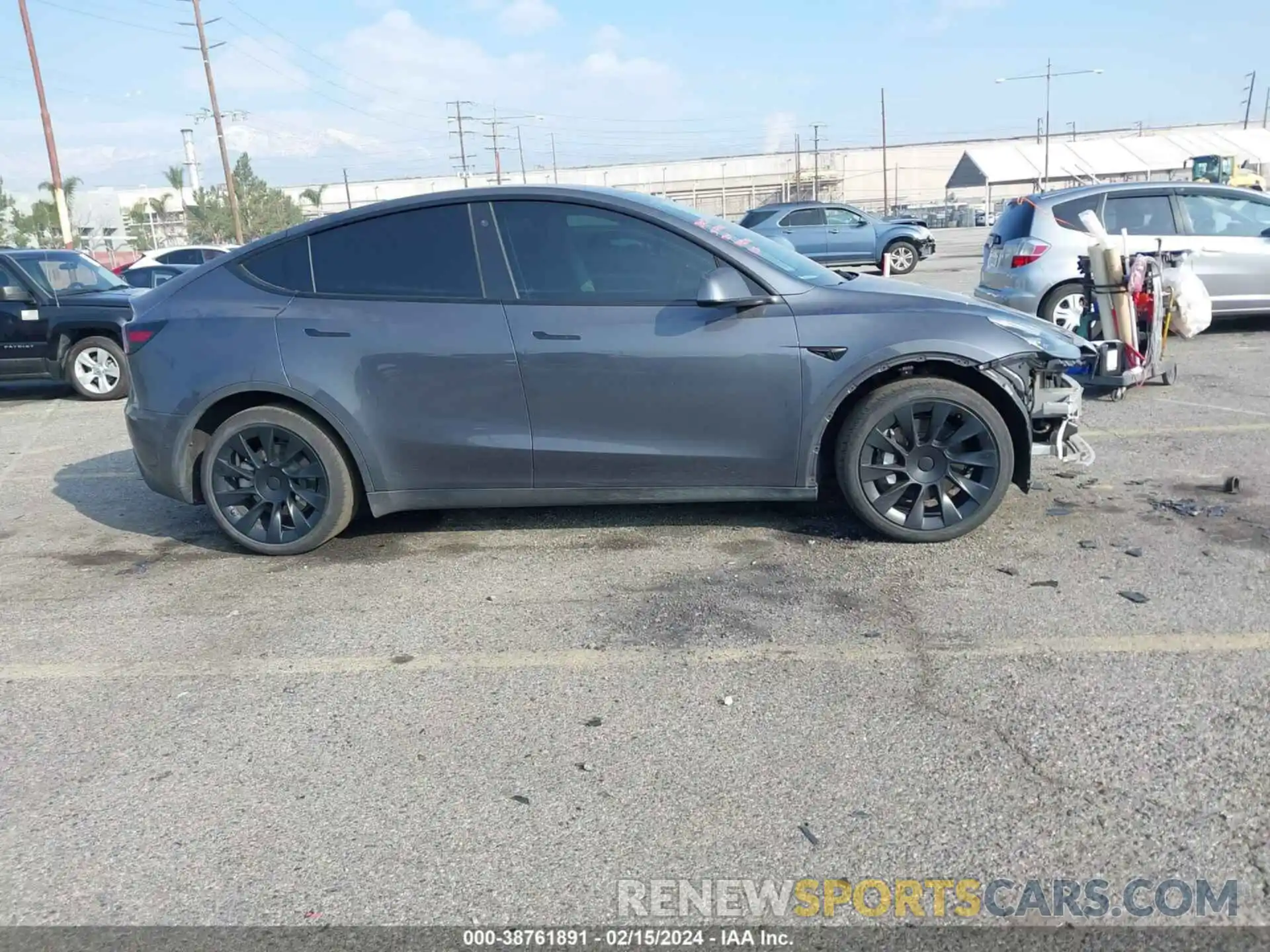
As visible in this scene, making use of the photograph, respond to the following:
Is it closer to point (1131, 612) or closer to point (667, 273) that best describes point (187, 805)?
point (667, 273)

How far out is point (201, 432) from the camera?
508 centimetres

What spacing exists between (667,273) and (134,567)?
10.3 ft

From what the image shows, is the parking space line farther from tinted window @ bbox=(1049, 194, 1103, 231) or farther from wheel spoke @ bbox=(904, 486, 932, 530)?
tinted window @ bbox=(1049, 194, 1103, 231)

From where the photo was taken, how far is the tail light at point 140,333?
504 cm

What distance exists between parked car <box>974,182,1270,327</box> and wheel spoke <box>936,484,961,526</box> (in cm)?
562

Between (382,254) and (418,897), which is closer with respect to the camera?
(418,897)

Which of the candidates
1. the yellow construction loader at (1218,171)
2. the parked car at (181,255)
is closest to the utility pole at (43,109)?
the parked car at (181,255)

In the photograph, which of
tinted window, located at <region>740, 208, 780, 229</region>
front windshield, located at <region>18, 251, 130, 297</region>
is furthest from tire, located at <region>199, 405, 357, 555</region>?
tinted window, located at <region>740, 208, 780, 229</region>

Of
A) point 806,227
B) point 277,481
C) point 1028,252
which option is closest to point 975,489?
point 277,481

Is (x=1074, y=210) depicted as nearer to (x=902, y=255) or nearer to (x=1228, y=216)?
(x=1228, y=216)

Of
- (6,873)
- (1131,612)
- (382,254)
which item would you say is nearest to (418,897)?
(6,873)

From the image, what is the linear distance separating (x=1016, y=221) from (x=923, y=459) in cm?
645

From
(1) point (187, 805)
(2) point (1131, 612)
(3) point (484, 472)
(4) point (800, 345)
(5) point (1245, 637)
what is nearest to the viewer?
(1) point (187, 805)

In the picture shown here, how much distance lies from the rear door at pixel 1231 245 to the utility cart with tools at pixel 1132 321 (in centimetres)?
287
